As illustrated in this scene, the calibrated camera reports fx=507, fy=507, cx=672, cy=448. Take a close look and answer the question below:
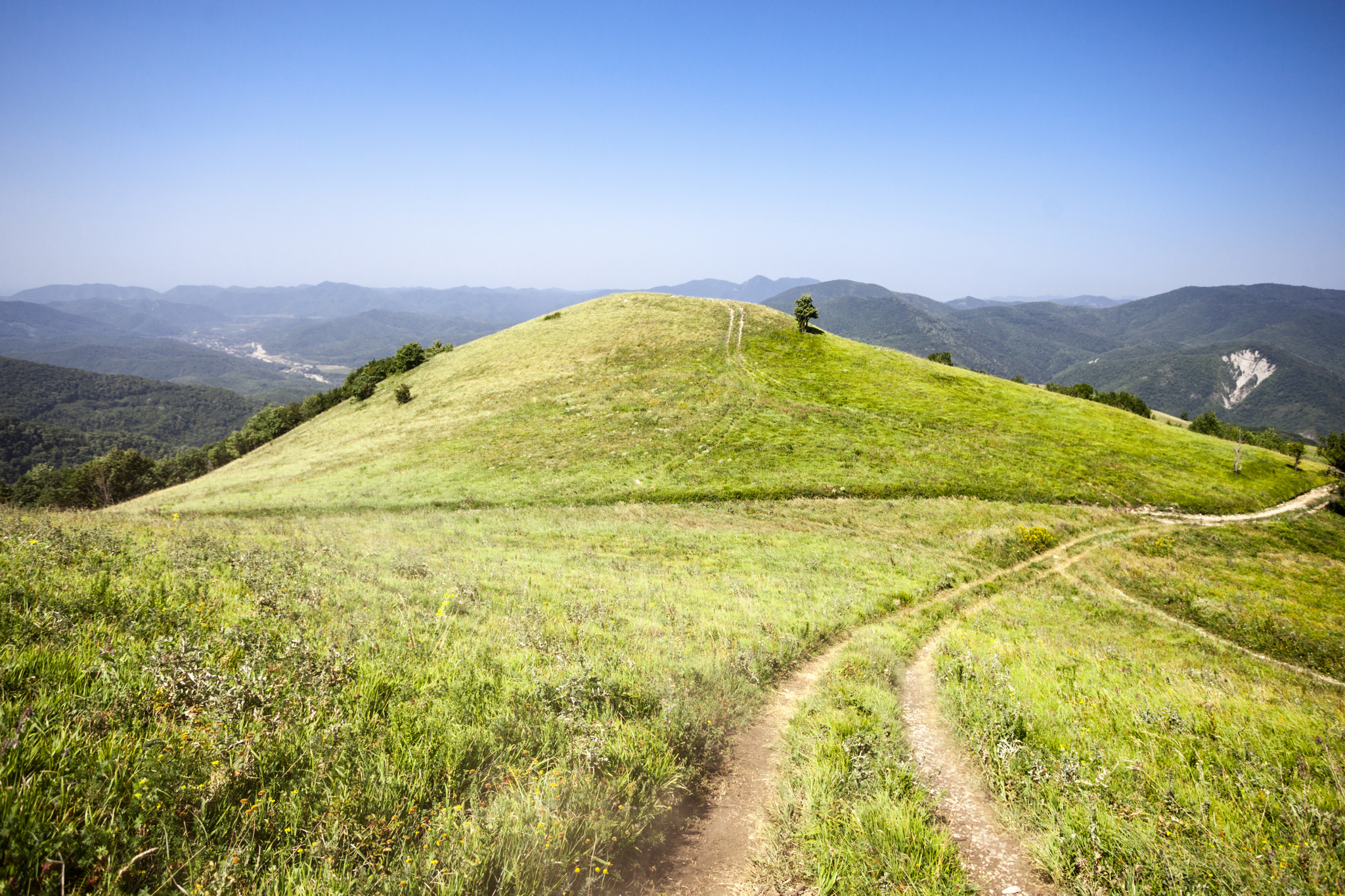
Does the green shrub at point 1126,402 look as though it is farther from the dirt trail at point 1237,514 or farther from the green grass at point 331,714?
the green grass at point 331,714

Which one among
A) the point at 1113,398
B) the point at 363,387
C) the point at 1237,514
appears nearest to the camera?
the point at 1237,514

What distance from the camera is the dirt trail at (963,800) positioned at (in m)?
5.03

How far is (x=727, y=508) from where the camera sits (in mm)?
30078

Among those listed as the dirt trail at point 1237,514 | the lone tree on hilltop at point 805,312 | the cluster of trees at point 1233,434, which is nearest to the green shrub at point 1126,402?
the cluster of trees at point 1233,434

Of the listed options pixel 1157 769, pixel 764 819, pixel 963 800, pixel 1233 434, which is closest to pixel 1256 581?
pixel 1157 769

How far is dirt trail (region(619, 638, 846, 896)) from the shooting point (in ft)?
16.0

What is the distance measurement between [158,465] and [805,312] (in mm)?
101612

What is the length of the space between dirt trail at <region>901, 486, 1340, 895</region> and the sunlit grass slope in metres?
22.3

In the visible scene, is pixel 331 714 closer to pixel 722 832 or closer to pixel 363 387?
pixel 722 832

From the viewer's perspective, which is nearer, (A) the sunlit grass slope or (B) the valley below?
(B) the valley below

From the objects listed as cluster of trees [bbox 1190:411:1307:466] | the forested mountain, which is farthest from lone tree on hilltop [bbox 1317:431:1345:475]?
the forested mountain

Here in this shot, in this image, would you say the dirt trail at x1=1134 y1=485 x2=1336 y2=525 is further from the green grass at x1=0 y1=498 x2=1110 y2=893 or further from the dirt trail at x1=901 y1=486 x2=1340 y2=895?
the green grass at x1=0 y1=498 x2=1110 y2=893

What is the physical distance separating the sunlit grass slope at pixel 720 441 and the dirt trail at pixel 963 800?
2230 cm

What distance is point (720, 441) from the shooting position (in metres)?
39.3
